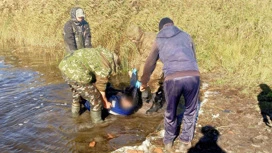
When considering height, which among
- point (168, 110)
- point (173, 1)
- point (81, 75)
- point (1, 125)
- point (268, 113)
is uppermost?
point (173, 1)

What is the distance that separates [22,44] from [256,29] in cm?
961

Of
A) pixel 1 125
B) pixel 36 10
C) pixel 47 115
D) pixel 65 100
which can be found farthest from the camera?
pixel 36 10

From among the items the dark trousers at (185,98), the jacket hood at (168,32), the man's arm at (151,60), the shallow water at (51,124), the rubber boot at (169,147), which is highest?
the jacket hood at (168,32)

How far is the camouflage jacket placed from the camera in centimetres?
444

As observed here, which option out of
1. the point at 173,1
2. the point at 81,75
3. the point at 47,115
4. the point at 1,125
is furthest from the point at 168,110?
the point at 173,1

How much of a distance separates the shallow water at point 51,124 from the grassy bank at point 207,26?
2.08 m

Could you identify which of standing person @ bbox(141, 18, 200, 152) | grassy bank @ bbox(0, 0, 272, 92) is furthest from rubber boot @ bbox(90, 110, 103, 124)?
grassy bank @ bbox(0, 0, 272, 92)

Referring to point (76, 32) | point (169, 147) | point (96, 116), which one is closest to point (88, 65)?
point (96, 116)

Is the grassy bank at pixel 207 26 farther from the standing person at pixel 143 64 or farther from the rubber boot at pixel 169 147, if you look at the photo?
the rubber boot at pixel 169 147

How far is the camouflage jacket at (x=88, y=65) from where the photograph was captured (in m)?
4.44

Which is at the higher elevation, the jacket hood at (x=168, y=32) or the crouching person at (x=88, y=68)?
the jacket hood at (x=168, y=32)

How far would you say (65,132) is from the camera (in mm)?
5152

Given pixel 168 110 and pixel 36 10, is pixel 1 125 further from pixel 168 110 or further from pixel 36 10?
pixel 36 10

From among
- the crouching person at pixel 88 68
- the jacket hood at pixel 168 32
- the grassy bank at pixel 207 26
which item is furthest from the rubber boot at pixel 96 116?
the grassy bank at pixel 207 26
